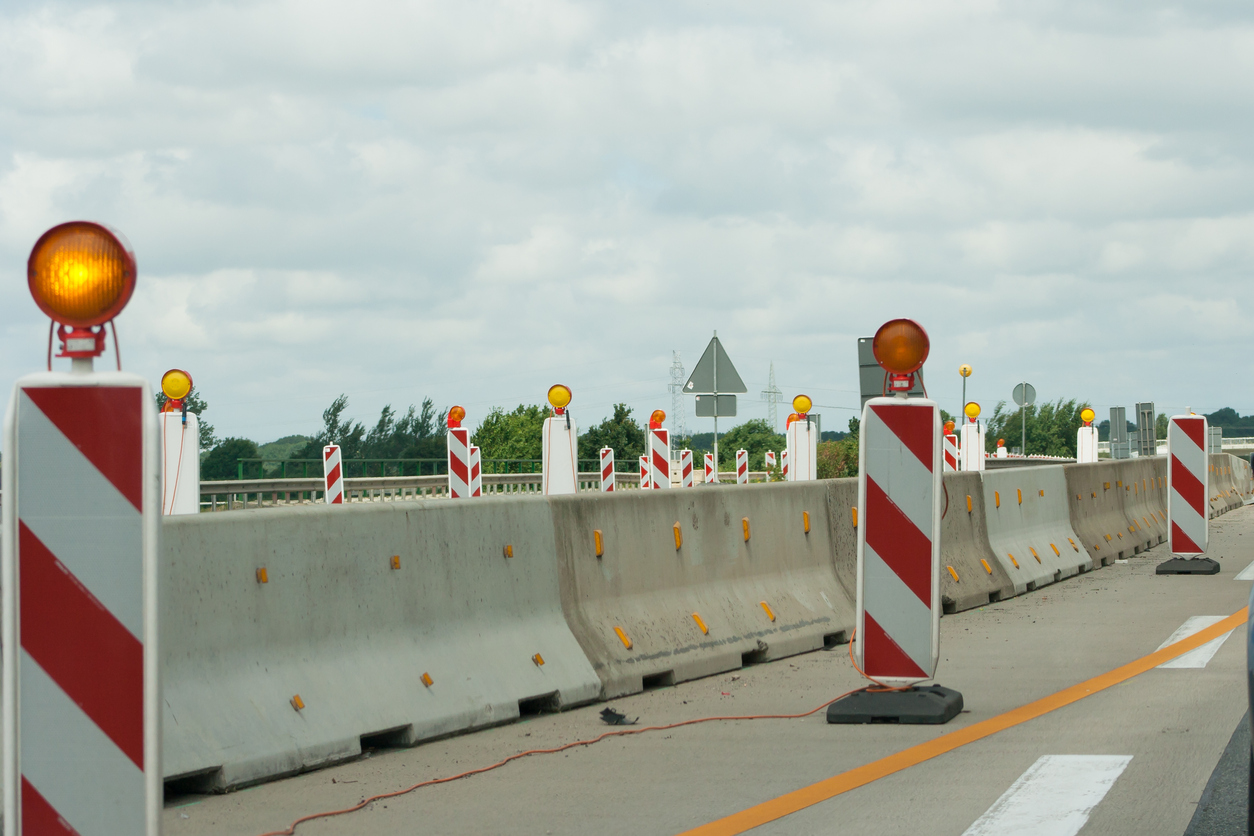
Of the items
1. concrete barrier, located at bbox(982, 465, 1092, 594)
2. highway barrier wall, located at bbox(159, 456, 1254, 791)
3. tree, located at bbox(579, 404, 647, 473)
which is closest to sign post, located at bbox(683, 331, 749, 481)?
concrete barrier, located at bbox(982, 465, 1092, 594)

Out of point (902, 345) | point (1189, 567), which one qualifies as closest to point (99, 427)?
point (902, 345)

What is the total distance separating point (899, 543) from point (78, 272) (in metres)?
4.75

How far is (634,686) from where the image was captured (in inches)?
318

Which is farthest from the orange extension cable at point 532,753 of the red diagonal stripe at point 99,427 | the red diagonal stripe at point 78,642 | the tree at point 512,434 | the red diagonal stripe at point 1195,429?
the tree at point 512,434

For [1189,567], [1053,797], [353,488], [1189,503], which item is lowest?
[1053,797]

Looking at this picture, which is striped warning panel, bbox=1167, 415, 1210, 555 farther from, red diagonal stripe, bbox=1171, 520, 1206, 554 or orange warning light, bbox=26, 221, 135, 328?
orange warning light, bbox=26, 221, 135, 328

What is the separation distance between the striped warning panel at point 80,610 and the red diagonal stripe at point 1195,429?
1461 cm

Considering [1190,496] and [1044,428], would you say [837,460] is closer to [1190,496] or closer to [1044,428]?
[1190,496]

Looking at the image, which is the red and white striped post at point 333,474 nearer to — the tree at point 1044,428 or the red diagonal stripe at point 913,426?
the red diagonal stripe at point 913,426

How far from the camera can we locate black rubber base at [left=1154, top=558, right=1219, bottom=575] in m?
15.6

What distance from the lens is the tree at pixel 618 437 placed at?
7459 centimetres

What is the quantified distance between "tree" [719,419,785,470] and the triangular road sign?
7680 cm

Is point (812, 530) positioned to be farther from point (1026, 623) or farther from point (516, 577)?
point (516, 577)

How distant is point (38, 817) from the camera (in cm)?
350
